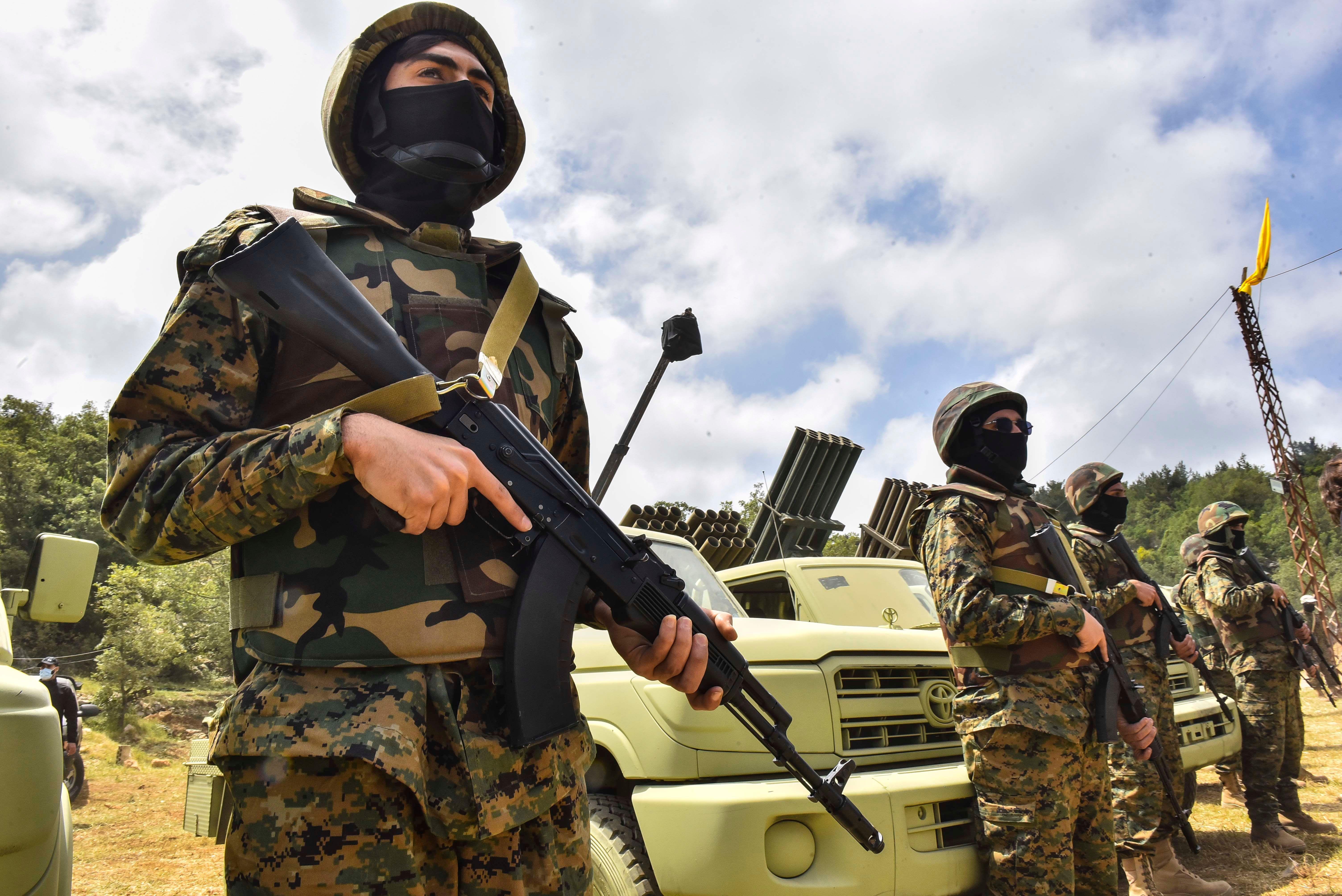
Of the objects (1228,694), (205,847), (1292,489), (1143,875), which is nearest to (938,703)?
(1143,875)

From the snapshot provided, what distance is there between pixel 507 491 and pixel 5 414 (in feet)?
178

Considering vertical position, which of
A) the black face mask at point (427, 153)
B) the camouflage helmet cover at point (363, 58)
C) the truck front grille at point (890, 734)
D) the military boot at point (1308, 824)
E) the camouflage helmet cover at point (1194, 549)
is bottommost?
the military boot at point (1308, 824)

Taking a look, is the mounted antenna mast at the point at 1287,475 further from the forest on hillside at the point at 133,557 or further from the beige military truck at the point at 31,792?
the beige military truck at the point at 31,792

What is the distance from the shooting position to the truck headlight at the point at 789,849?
107 inches

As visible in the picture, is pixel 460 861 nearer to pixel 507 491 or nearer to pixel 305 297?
pixel 507 491

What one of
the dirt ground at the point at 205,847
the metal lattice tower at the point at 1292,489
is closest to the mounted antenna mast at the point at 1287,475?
the metal lattice tower at the point at 1292,489

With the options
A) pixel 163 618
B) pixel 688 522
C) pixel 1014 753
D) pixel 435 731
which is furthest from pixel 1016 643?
pixel 163 618

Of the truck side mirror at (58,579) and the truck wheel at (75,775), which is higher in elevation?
the truck side mirror at (58,579)

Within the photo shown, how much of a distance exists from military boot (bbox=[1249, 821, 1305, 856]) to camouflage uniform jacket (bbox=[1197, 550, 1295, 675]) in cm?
111

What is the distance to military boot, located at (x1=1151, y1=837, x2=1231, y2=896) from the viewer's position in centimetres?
449

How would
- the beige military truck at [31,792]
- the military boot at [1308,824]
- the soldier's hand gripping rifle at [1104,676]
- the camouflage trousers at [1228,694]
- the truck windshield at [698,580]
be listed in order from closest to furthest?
the beige military truck at [31,792] < the soldier's hand gripping rifle at [1104,676] < the truck windshield at [698,580] < the military boot at [1308,824] < the camouflage trousers at [1228,694]

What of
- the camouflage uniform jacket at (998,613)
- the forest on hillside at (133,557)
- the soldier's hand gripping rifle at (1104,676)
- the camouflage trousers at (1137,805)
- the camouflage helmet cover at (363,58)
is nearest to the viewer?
the camouflage helmet cover at (363,58)

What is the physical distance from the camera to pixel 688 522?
827cm

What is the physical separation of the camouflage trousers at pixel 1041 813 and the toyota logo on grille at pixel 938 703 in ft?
0.80
